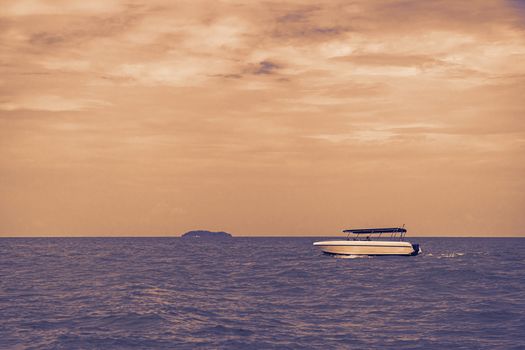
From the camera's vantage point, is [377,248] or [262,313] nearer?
[262,313]

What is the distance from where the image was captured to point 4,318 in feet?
104

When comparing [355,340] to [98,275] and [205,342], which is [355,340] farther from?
[98,275]

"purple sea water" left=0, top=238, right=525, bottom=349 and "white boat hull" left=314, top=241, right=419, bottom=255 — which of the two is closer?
"purple sea water" left=0, top=238, right=525, bottom=349

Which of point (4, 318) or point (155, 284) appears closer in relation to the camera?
point (4, 318)

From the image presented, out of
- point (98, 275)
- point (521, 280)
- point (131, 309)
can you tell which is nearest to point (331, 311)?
point (131, 309)

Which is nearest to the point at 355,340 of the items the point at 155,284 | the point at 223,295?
the point at 223,295

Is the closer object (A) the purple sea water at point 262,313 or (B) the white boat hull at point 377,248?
(A) the purple sea water at point 262,313

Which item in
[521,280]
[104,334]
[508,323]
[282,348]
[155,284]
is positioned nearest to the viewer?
[282,348]

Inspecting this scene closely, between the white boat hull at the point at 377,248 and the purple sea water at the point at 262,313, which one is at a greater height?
the white boat hull at the point at 377,248

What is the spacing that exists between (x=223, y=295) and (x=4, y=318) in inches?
641

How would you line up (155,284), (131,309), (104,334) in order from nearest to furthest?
(104,334) < (131,309) < (155,284)

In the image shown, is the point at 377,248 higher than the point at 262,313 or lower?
higher

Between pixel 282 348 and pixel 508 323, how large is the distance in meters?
14.5

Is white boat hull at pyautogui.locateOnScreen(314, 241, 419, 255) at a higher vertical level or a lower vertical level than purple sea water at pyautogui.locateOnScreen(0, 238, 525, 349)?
higher
